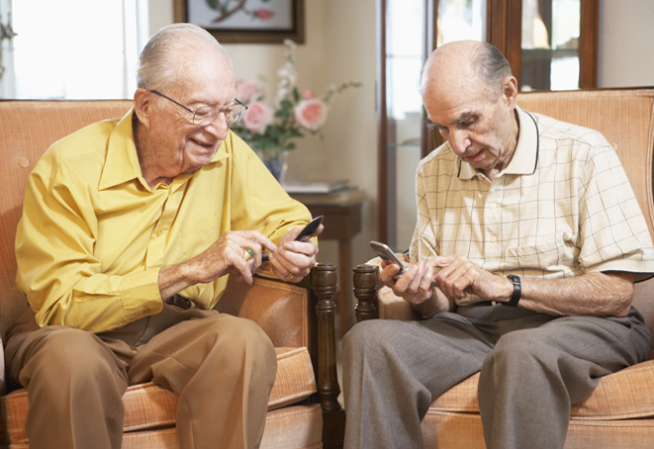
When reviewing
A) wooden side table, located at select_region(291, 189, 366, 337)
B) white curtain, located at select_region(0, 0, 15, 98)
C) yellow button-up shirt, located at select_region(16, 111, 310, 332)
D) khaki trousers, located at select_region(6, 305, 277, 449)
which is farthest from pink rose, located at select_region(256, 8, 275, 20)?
khaki trousers, located at select_region(6, 305, 277, 449)

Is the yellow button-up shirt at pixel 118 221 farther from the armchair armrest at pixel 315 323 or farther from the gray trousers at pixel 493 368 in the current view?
the gray trousers at pixel 493 368

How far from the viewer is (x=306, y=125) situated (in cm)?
341

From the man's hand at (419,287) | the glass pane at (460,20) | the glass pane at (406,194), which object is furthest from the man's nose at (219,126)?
the glass pane at (406,194)

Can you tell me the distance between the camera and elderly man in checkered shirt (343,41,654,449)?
1491mm

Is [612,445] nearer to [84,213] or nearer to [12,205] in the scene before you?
[84,213]

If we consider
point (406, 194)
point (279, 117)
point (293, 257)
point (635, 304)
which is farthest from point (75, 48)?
point (635, 304)

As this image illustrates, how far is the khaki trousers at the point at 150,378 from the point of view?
145cm

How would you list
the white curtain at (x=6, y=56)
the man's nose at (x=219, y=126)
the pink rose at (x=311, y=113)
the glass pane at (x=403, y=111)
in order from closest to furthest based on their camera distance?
the man's nose at (x=219, y=126)
the glass pane at (x=403, y=111)
the white curtain at (x=6, y=56)
the pink rose at (x=311, y=113)

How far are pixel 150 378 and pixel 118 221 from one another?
1.20 ft

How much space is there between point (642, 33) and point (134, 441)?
1919mm

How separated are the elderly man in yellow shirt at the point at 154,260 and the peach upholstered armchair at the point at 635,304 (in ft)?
0.94

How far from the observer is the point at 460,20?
266 centimetres

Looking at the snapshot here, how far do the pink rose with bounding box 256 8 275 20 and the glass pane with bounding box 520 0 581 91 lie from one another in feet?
5.12

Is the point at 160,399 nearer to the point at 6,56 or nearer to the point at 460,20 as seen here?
the point at 460,20
